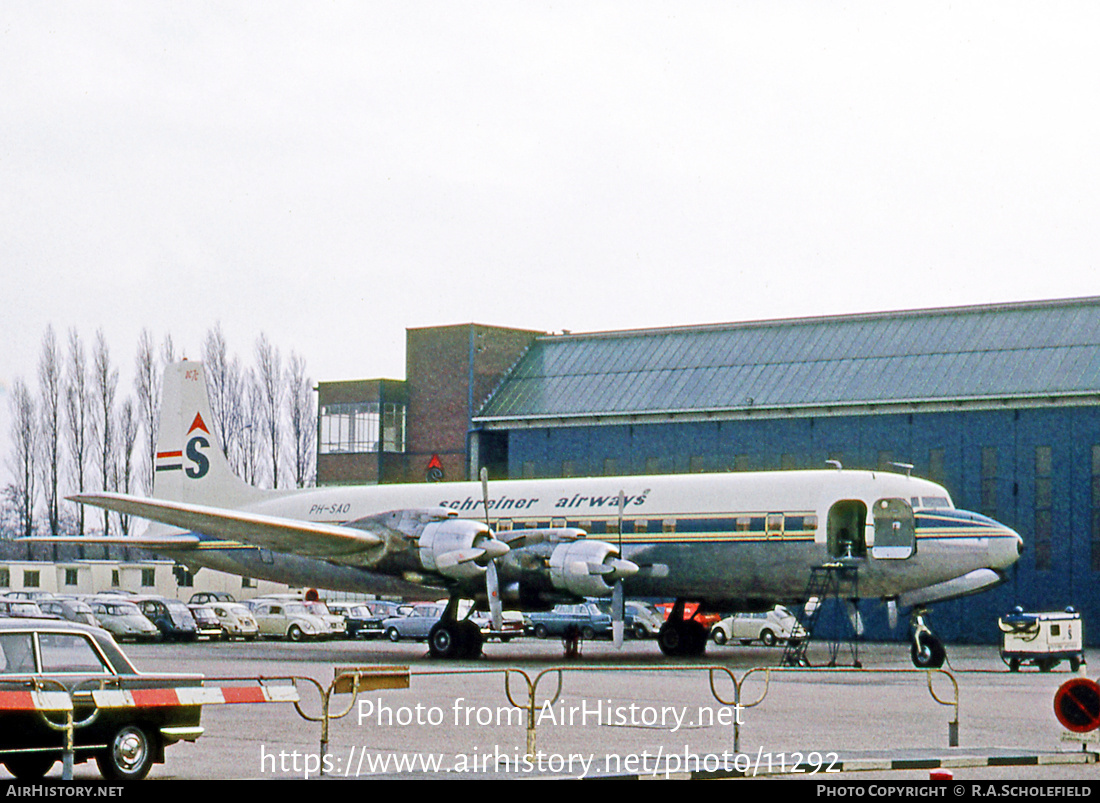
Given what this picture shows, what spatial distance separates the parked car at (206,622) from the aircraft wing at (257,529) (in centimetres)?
1291

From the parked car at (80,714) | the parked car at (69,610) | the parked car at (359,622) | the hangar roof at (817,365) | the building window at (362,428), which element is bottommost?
the parked car at (359,622)

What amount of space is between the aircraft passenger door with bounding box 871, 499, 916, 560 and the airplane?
0.11ft

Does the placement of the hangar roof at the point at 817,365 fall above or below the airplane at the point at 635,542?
above

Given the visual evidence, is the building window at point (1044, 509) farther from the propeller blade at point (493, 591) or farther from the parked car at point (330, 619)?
the parked car at point (330, 619)

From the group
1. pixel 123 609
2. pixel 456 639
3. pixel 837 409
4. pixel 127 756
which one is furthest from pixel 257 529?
pixel 837 409

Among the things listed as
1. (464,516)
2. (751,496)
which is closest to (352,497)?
(464,516)

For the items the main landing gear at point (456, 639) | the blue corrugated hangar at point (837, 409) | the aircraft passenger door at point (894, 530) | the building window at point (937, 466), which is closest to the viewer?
the aircraft passenger door at point (894, 530)

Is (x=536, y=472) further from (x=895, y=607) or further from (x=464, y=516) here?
(x=895, y=607)

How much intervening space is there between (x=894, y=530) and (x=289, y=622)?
88.5 feet

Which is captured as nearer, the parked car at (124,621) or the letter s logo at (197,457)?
the letter s logo at (197,457)

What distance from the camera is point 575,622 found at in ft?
178

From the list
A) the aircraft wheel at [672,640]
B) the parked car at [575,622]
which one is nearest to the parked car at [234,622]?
the parked car at [575,622]

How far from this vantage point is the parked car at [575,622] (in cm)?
5403
